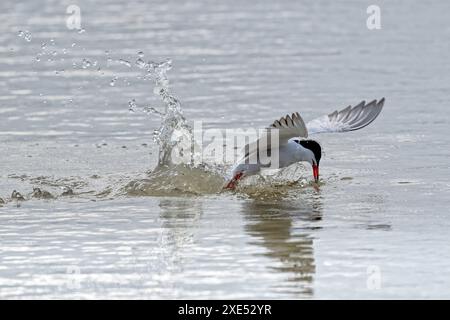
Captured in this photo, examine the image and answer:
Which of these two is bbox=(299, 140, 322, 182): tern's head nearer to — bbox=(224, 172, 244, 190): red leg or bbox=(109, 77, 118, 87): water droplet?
bbox=(224, 172, 244, 190): red leg

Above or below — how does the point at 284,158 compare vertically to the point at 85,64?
below

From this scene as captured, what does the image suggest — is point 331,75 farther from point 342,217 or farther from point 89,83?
point 342,217

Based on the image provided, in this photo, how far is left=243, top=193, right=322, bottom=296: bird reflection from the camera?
286 inches

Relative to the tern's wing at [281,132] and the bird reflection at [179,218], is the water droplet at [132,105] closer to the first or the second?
the tern's wing at [281,132]

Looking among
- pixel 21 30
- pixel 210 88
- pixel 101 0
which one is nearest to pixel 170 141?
pixel 210 88

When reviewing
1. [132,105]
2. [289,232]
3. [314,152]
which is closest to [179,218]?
[289,232]

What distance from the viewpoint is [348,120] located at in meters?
11.1

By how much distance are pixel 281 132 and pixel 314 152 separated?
36 cm

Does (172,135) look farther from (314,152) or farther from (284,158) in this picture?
(314,152)

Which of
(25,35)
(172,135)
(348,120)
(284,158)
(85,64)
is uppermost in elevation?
(25,35)

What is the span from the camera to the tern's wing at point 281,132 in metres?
10.2
